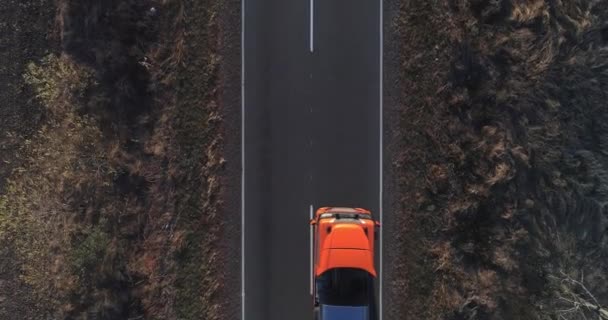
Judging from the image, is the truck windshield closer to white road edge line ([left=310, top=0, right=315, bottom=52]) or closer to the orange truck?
the orange truck

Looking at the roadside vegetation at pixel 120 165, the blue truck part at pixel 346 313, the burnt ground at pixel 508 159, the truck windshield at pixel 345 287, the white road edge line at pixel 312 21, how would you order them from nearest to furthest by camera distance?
1. the blue truck part at pixel 346 313
2. the truck windshield at pixel 345 287
3. the burnt ground at pixel 508 159
4. the roadside vegetation at pixel 120 165
5. the white road edge line at pixel 312 21

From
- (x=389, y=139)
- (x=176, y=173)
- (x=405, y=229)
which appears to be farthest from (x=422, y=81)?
(x=176, y=173)

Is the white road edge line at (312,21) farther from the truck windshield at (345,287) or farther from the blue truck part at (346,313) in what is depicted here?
the blue truck part at (346,313)

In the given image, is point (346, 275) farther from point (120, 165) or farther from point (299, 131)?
point (120, 165)

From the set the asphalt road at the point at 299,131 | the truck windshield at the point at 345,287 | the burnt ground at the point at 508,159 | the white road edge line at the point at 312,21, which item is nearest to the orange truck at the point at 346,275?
the truck windshield at the point at 345,287

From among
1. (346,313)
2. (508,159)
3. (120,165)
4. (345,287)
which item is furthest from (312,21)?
(346,313)

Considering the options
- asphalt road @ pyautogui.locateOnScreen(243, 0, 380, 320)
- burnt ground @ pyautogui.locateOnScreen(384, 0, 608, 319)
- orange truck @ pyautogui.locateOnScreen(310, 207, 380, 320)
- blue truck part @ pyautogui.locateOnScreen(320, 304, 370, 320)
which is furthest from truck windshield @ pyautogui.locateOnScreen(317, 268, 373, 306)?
burnt ground @ pyautogui.locateOnScreen(384, 0, 608, 319)
